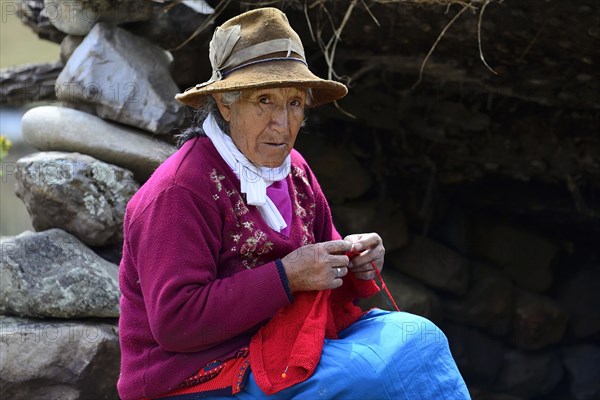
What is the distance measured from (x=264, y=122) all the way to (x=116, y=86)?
45.3 inches

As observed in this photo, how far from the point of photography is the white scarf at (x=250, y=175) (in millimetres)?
2486

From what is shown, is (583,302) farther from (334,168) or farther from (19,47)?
(19,47)

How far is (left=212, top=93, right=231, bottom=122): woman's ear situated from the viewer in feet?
8.38

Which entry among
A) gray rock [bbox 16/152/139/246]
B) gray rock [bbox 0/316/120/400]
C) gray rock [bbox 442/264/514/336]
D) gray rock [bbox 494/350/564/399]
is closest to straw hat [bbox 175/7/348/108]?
gray rock [bbox 16/152/139/246]

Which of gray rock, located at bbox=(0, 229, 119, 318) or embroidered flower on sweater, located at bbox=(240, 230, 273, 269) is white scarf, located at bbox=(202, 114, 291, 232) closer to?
embroidered flower on sweater, located at bbox=(240, 230, 273, 269)

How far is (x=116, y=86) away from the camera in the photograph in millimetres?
3455

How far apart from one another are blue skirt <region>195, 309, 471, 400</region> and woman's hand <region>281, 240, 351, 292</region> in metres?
0.17

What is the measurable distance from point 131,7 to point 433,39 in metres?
1.28

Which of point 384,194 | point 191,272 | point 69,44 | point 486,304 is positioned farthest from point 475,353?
point 191,272

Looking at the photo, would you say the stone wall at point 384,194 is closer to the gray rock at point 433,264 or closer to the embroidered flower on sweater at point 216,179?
the gray rock at point 433,264

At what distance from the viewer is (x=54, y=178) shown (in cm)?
325

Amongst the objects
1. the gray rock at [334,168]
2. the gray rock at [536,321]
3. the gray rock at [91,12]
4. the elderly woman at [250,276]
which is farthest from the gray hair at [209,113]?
the gray rock at [536,321]

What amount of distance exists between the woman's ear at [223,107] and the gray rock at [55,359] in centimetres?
112

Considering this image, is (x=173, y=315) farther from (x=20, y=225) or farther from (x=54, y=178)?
(x=20, y=225)
